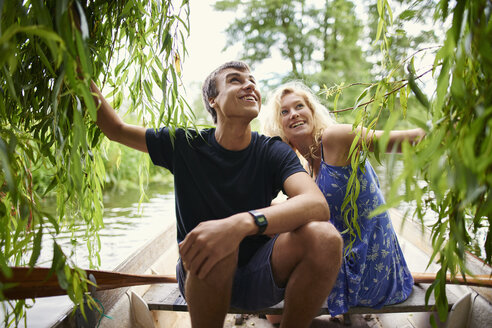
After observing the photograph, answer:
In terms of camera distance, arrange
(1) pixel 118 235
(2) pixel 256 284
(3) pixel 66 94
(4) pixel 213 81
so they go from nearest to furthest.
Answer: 1. (3) pixel 66 94
2. (2) pixel 256 284
3. (4) pixel 213 81
4. (1) pixel 118 235

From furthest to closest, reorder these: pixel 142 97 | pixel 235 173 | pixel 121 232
→ 1. pixel 121 232
2. pixel 235 173
3. pixel 142 97

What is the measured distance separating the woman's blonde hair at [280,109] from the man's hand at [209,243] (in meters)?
0.83

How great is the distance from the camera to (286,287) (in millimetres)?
1160

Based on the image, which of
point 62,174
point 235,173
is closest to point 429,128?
point 235,173

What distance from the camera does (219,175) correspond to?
1390 millimetres

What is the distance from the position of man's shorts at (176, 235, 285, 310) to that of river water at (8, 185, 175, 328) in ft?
1.44

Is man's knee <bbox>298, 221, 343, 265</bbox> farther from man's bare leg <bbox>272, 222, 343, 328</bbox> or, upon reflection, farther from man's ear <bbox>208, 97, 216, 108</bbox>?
man's ear <bbox>208, 97, 216, 108</bbox>

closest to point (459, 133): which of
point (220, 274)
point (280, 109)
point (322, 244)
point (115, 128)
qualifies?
point (322, 244)

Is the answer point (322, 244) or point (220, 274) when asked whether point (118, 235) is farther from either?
point (322, 244)

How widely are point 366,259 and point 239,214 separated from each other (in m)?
0.63

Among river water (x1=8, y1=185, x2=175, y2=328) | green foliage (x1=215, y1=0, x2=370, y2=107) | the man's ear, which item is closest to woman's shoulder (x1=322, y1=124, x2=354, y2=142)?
the man's ear

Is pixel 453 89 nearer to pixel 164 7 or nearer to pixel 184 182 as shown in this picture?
pixel 164 7

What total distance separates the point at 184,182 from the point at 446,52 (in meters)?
1.04

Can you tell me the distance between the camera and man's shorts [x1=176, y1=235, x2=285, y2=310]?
1188mm
